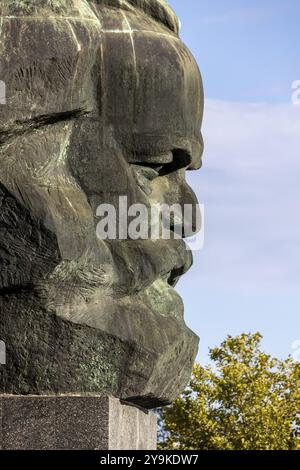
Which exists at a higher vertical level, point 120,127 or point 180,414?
point 120,127

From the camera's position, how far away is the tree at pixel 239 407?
74.0 ft

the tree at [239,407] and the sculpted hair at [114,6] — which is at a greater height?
the sculpted hair at [114,6]

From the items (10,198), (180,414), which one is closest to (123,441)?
(10,198)

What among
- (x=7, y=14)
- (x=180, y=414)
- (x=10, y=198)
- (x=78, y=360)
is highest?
(x=7, y=14)

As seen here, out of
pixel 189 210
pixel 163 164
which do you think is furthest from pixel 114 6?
pixel 189 210

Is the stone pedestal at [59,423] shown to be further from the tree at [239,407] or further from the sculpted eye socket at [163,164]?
Answer: the tree at [239,407]

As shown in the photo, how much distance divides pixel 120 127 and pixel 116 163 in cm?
27

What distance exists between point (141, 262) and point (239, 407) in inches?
586

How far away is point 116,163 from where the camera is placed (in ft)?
29.5

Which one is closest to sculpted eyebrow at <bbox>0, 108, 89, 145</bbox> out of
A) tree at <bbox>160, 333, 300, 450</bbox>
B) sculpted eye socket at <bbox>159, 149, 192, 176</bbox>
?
sculpted eye socket at <bbox>159, 149, 192, 176</bbox>

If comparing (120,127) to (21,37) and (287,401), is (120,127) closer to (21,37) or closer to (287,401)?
(21,37)

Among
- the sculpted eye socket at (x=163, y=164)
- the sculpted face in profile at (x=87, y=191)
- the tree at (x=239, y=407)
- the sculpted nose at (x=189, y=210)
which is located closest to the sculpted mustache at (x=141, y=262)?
the sculpted face in profile at (x=87, y=191)

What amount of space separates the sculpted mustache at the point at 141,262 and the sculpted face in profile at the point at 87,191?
10 mm
